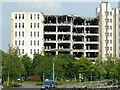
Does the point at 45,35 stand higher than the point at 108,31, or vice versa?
the point at 108,31

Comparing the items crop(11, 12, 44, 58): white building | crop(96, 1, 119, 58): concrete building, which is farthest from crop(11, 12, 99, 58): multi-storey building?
crop(96, 1, 119, 58): concrete building

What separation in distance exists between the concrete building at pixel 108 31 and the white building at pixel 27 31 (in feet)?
58.5

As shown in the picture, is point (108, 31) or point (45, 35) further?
point (108, 31)

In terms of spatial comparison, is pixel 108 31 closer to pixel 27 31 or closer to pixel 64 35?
pixel 64 35

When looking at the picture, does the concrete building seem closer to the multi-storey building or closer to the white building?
the multi-storey building

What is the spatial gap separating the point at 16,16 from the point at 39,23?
6.50 m

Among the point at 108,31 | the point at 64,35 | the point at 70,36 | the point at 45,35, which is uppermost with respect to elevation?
the point at 108,31

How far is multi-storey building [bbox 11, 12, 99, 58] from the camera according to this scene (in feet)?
325

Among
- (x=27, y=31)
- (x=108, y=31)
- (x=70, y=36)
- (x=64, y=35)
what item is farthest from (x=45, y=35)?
(x=108, y=31)

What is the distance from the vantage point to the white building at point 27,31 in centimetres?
9919

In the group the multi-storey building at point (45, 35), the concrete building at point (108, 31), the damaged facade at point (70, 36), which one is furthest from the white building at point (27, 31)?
Answer: the concrete building at point (108, 31)

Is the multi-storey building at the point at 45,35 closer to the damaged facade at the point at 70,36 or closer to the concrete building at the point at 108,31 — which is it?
the damaged facade at the point at 70,36

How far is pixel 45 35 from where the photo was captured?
10081 centimetres

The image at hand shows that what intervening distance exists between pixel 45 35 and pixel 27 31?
5.00 meters
